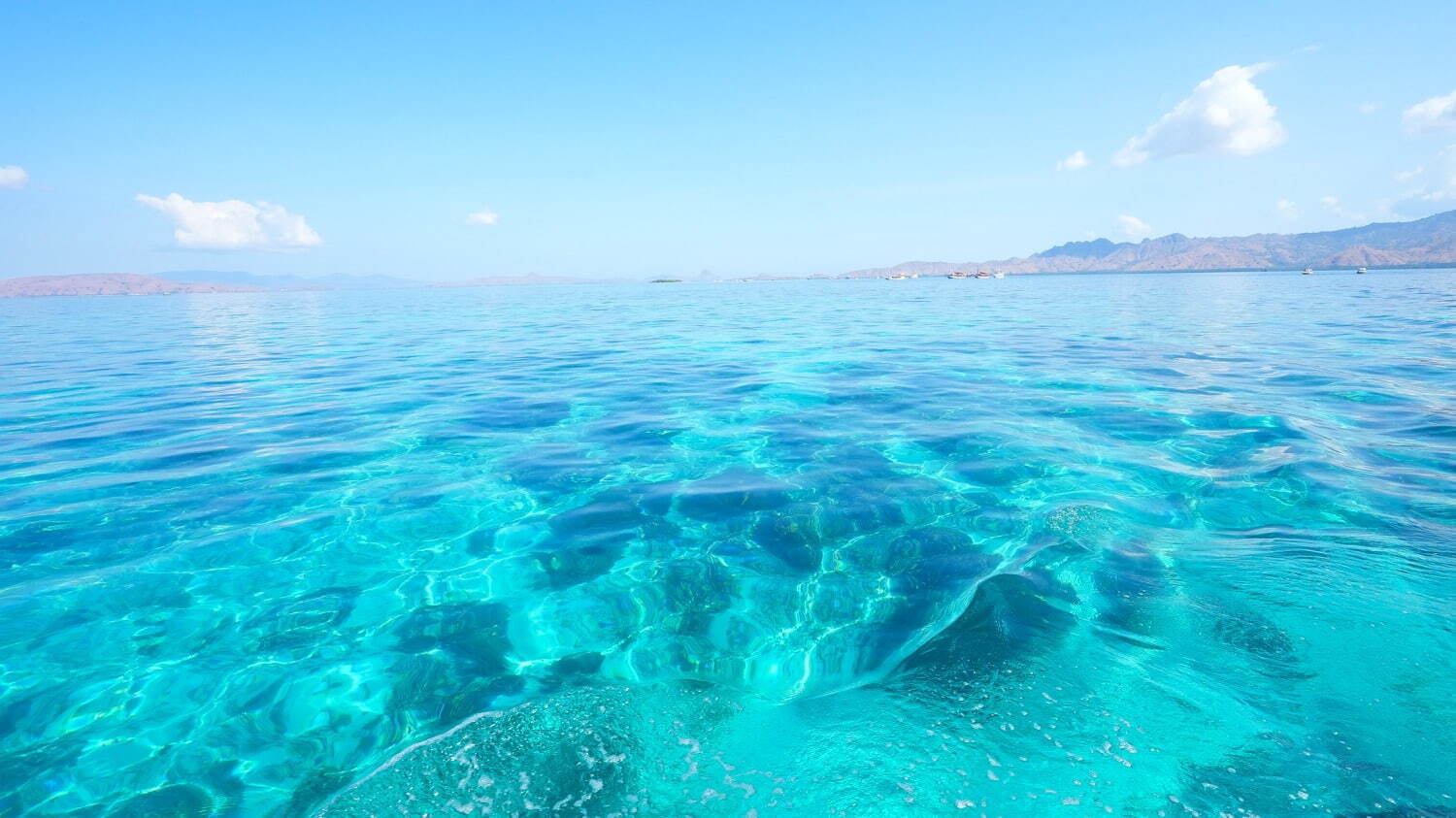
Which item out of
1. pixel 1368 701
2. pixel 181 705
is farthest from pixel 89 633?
pixel 1368 701

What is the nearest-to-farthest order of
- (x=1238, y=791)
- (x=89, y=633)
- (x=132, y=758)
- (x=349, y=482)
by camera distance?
1. (x=1238, y=791)
2. (x=132, y=758)
3. (x=89, y=633)
4. (x=349, y=482)

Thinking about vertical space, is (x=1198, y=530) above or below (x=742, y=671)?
above

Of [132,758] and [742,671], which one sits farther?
[742,671]

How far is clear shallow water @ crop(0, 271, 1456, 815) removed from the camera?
3975mm

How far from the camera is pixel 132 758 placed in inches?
173

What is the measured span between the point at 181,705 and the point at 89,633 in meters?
1.81

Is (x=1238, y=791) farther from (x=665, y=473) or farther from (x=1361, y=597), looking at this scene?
(x=665, y=473)

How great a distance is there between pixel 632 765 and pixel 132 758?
372 centimetres

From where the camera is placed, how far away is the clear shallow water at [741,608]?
397cm

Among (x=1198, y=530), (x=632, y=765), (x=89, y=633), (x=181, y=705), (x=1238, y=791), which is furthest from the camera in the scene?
(x=1198, y=530)

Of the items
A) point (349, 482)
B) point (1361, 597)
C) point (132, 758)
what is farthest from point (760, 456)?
point (132, 758)

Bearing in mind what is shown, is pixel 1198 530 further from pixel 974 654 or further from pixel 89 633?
pixel 89 633

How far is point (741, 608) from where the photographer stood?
610 centimetres

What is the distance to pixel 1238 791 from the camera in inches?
142
